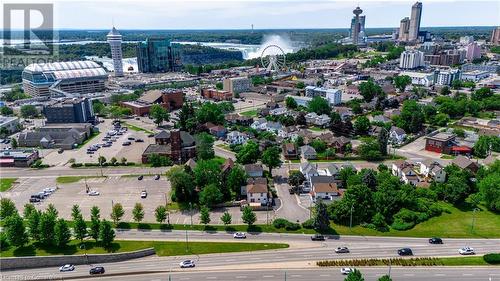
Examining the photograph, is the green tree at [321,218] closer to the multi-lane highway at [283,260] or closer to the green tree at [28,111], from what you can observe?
the multi-lane highway at [283,260]

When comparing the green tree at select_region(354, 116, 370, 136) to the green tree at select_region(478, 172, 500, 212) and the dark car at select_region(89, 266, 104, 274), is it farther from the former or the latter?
the dark car at select_region(89, 266, 104, 274)

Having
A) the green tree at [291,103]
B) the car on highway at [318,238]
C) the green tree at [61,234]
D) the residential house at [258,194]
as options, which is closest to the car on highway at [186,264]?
the green tree at [61,234]

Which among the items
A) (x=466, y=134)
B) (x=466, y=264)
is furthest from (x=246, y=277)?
(x=466, y=134)

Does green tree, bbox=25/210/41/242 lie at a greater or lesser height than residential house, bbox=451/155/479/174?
lesser

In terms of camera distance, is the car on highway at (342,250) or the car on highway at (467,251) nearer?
the car on highway at (467,251)

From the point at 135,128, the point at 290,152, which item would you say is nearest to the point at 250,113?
the point at 135,128

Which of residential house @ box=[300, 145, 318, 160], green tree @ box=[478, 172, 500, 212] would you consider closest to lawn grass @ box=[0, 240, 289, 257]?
green tree @ box=[478, 172, 500, 212]
